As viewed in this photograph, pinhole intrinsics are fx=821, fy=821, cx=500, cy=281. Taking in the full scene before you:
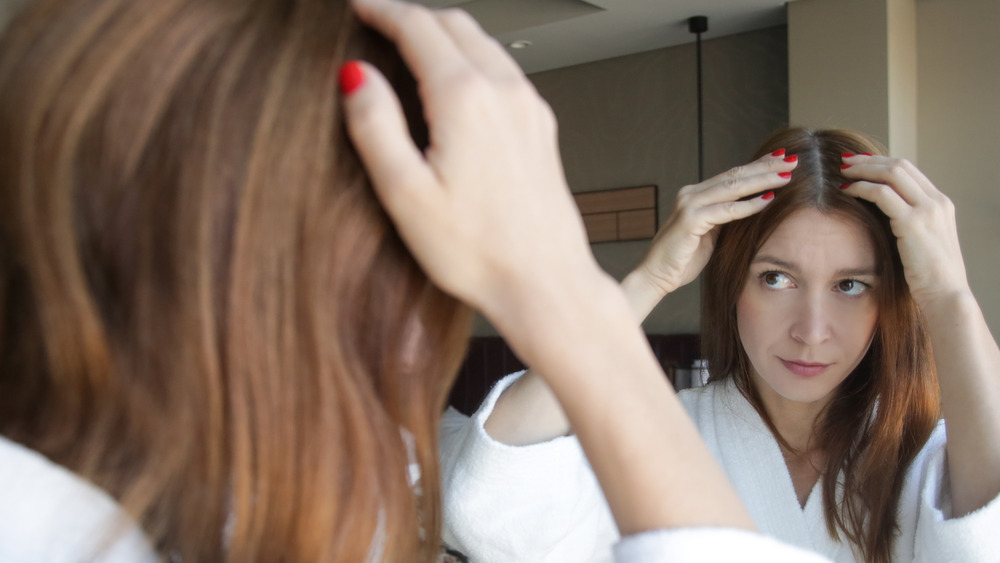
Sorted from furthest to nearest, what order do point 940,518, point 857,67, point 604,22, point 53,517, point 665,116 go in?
point 665,116, point 604,22, point 857,67, point 940,518, point 53,517

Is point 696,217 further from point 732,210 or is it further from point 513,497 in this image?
point 513,497

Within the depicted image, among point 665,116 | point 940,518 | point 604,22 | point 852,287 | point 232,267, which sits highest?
point 604,22

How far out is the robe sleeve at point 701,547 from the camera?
386 mm

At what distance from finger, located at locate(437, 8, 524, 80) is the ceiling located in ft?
10.3

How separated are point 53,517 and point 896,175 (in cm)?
103

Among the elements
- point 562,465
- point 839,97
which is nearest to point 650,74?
point 839,97

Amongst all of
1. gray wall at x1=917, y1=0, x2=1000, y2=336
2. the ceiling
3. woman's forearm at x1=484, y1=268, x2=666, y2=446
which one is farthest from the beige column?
woman's forearm at x1=484, y1=268, x2=666, y2=446

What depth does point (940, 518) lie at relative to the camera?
0.90m

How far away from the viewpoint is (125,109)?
381mm

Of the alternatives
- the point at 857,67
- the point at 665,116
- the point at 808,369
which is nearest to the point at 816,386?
the point at 808,369

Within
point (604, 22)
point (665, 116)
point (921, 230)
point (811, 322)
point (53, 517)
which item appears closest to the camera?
point (53, 517)

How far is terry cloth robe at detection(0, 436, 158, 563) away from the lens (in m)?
0.36

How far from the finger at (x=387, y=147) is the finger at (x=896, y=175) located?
2.83 ft

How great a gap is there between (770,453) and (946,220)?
43cm
